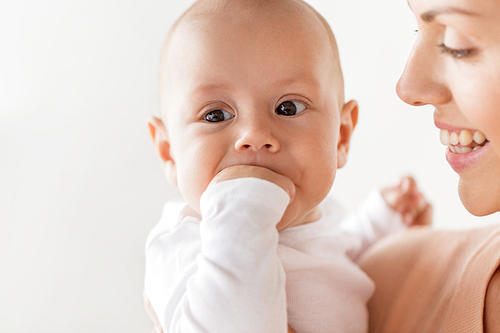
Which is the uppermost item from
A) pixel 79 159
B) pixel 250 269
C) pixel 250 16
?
pixel 79 159

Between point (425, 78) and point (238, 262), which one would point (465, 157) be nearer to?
point (425, 78)

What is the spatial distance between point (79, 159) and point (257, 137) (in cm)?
148

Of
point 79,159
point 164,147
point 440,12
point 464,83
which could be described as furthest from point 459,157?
point 79,159

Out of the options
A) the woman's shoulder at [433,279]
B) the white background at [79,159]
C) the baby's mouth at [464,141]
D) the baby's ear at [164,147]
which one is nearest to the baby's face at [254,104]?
the baby's ear at [164,147]

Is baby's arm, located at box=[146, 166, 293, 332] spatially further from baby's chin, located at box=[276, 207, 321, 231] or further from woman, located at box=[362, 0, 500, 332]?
woman, located at box=[362, 0, 500, 332]

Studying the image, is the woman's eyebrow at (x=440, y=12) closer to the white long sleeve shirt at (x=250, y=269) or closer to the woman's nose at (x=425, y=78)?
the woman's nose at (x=425, y=78)

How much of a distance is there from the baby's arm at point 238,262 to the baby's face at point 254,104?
0.23 ft

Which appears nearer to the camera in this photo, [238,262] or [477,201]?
[238,262]

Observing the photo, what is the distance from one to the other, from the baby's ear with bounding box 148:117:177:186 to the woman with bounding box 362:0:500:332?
613mm

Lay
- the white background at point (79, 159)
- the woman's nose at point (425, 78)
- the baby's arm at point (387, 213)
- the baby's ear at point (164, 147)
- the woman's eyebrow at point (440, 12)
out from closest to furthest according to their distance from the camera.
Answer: the woman's eyebrow at point (440, 12), the woman's nose at point (425, 78), the baby's ear at point (164, 147), the baby's arm at point (387, 213), the white background at point (79, 159)

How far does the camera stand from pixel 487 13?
2.84ft

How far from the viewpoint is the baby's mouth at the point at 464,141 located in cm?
102

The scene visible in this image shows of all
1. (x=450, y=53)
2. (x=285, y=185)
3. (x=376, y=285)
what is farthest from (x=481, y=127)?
(x=376, y=285)

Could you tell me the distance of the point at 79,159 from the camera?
2277mm
